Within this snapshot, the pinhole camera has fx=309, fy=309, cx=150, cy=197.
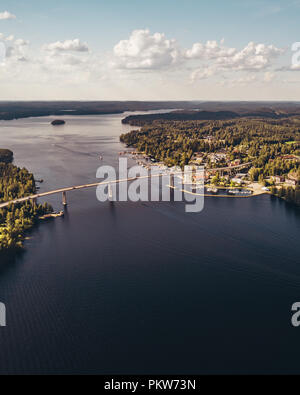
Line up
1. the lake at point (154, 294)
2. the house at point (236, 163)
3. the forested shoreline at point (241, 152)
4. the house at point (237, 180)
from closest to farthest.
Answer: the lake at point (154, 294) → the house at point (237, 180) → the forested shoreline at point (241, 152) → the house at point (236, 163)

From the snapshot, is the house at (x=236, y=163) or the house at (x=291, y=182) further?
the house at (x=236, y=163)

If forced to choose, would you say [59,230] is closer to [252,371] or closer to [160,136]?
[252,371]

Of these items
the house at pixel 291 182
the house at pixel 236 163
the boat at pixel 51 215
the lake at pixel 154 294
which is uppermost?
the house at pixel 236 163

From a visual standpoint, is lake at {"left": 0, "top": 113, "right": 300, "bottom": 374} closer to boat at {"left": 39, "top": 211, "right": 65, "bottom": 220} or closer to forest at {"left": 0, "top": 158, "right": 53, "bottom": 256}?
boat at {"left": 39, "top": 211, "right": 65, "bottom": 220}

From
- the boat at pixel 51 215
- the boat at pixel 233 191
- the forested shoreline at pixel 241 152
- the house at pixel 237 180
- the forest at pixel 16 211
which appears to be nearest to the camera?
the forest at pixel 16 211

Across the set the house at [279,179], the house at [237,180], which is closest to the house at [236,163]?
the house at [237,180]

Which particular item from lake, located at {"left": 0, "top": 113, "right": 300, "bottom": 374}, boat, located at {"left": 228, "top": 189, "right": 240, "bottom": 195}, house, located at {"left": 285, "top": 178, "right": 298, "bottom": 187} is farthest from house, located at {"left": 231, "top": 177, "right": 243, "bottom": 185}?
lake, located at {"left": 0, "top": 113, "right": 300, "bottom": 374}

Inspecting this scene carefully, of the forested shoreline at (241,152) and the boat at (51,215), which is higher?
the forested shoreline at (241,152)

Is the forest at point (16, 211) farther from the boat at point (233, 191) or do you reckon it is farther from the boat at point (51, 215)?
the boat at point (233, 191)
